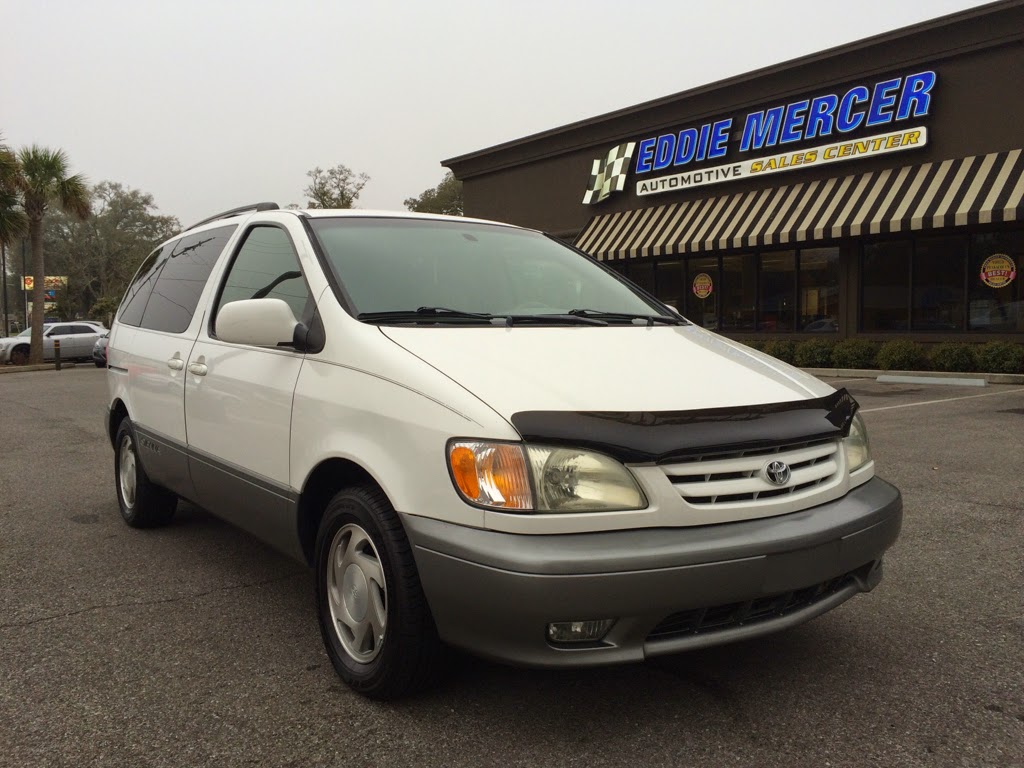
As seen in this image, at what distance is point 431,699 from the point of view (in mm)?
2779

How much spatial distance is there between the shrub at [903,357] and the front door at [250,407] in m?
15.0

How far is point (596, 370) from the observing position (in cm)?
278

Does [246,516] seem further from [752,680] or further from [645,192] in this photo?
[645,192]

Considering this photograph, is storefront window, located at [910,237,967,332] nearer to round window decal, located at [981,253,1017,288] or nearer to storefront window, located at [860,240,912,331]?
storefront window, located at [860,240,912,331]

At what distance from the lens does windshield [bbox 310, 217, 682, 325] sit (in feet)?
11.0

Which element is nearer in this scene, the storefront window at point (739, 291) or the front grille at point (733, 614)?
the front grille at point (733, 614)

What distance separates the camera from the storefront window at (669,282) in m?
22.1

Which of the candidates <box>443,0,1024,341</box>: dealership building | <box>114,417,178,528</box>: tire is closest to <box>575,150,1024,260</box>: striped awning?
<box>443,0,1024,341</box>: dealership building

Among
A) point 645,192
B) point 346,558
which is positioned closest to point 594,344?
point 346,558

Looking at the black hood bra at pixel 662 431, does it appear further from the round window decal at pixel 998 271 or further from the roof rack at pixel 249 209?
the round window decal at pixel 998 271

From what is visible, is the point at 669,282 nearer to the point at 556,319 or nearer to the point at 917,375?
the point at 917,375

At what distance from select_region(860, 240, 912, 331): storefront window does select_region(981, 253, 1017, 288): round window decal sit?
152cm

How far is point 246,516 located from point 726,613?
202 centimetres

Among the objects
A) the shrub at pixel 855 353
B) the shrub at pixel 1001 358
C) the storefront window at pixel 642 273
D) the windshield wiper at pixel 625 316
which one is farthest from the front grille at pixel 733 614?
the storefront window at pixel 642 273
